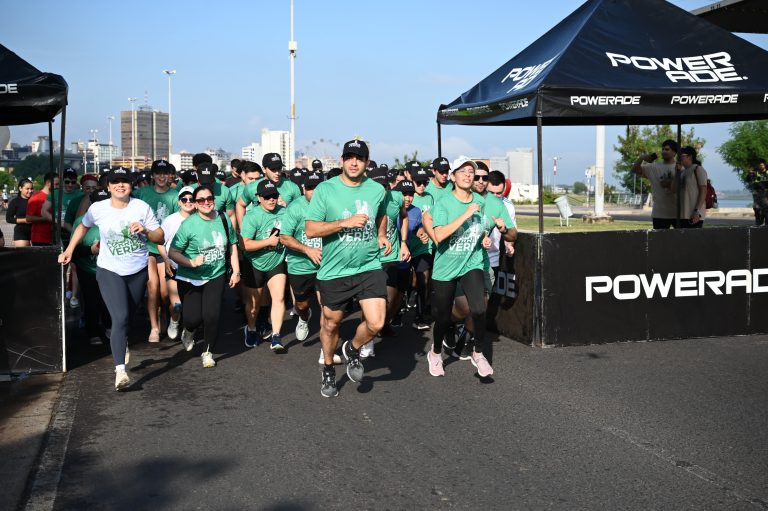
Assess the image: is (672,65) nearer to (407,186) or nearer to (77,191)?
(407,186)

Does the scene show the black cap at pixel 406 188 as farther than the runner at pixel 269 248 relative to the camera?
Yes

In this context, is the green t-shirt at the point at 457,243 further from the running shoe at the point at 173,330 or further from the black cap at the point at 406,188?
the running shoe at the point at 173,330

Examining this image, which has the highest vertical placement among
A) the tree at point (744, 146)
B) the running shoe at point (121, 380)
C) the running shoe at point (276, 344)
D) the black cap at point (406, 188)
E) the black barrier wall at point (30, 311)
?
the tree at point (744, 146)

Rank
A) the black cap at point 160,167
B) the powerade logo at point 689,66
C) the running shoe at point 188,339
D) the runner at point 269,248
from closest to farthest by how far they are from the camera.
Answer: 1. the running shoe at point 188,339
2. the runner at point 269,248
3. the powerade logo at point 689,66
4. the black cap at point 160,167

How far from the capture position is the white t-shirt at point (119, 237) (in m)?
7.91

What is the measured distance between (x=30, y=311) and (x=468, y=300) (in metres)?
4.09

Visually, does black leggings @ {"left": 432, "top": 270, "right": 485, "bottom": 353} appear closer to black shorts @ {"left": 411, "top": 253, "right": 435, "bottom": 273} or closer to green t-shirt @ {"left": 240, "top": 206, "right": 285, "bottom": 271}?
green t-shirt @ {"left": 240, "top": 206, "right": 285, "bottom": 271}

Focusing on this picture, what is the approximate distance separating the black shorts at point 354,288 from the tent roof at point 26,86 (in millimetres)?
3151

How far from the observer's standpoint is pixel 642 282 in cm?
962

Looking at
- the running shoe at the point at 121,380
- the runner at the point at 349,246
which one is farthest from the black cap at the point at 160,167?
the runner at the point at 349,246

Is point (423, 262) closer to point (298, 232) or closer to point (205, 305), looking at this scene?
point (298, 232)

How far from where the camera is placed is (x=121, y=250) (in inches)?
312

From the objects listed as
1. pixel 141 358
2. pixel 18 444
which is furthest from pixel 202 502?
pixel 141 358

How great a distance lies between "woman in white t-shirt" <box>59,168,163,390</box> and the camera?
7824mm
